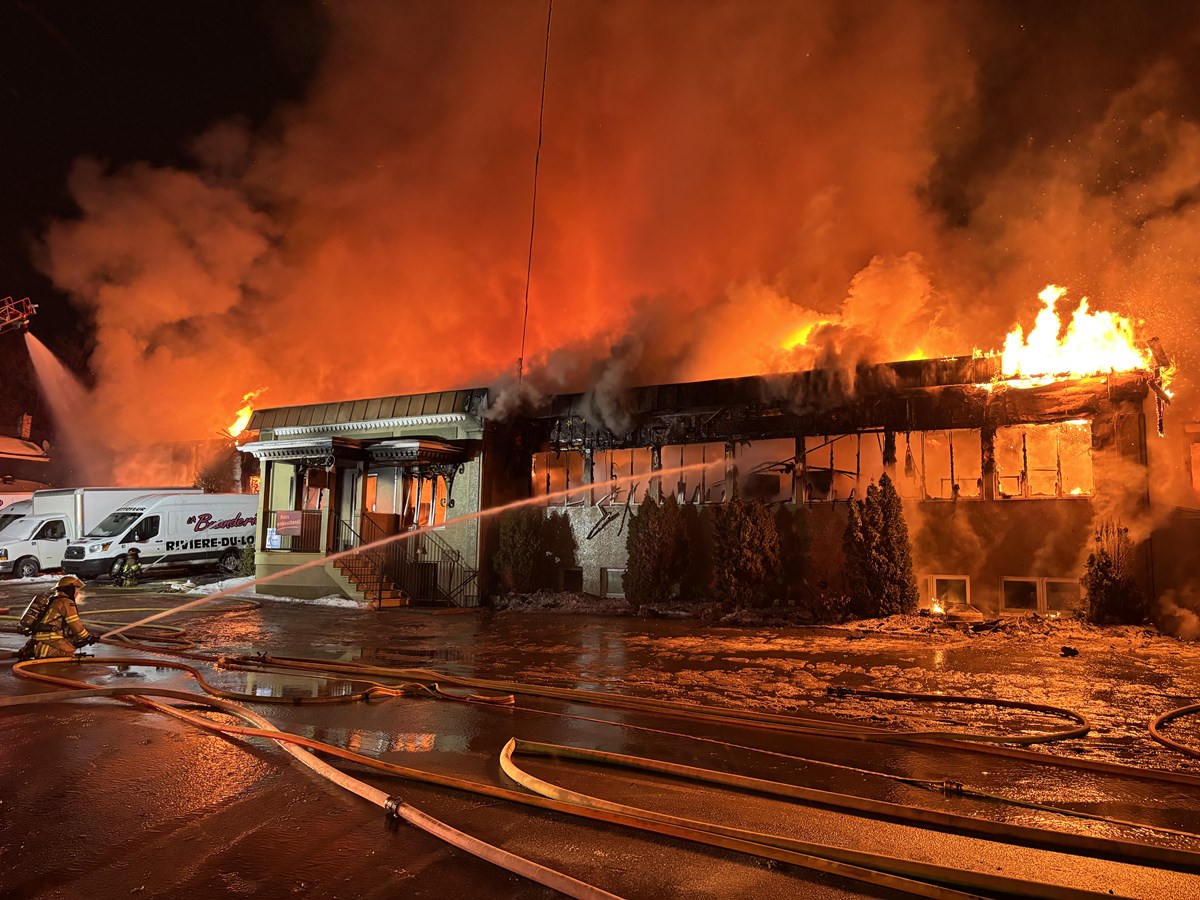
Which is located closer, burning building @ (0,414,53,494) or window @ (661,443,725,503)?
window @ (661,443,725,503)

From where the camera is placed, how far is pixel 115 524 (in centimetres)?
2394

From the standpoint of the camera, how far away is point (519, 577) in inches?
751

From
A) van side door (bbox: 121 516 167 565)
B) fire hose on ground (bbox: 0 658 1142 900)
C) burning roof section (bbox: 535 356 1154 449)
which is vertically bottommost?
fire hose on ground (bbox: 0 658 1142 900)

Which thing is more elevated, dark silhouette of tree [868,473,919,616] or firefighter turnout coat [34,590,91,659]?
dark silhouette of tree [868,473,919,616]

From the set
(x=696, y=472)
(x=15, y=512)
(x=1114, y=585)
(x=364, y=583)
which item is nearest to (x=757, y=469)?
(x=696, y=472)

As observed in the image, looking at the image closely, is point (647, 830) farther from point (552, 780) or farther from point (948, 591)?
point (948, 591)

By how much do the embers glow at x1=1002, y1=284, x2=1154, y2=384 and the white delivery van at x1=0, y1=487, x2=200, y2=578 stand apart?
2633 cm

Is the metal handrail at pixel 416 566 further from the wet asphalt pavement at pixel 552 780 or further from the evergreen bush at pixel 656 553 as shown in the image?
the wet asphalt pavement at pixel 552 780

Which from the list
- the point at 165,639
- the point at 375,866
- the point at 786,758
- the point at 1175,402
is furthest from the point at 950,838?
the point at 1175,402

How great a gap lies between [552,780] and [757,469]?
45.3ft

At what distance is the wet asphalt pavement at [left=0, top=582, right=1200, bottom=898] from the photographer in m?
3.64

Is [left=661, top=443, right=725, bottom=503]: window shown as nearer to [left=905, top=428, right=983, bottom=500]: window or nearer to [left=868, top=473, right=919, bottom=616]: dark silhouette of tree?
[left=868, top=473, right=919, bottom=616]: dark silhouette of tree

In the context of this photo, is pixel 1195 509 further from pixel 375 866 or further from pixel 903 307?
pixel 375 866

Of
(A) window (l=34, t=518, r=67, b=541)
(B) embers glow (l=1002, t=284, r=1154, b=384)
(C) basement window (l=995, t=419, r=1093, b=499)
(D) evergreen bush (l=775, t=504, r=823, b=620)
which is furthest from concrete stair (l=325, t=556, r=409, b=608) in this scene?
(B) embers glow (l=1002, t=284, r=1154, b=384)
